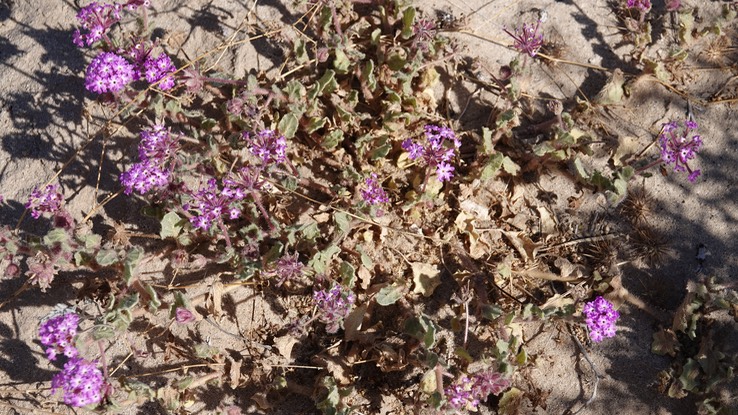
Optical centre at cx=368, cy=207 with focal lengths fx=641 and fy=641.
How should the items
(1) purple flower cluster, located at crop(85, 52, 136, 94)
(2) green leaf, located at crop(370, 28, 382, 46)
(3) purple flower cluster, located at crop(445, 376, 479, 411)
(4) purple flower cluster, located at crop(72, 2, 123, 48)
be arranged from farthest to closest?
(2) green leaf, located at crop(370, 28, 382, 46) → (4) purple flower cluster, located at crop(72, 2, 123, 48) → (1) purple flower cluster, located at crop(85, 52, 136, 94) → (3) purple flower cluster, located at crop(445, 376, 479, 411)

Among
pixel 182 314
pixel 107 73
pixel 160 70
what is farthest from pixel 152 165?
pixel 182 314

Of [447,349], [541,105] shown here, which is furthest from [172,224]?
[541,105]

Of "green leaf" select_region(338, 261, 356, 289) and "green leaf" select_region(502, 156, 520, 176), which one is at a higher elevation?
"green leaf" select_region(502, 156, 520, 176)

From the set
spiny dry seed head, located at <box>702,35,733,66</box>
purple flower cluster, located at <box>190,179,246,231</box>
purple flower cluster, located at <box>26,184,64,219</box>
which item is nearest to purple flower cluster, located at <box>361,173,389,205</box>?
purple flower cluster, located at <box>190,179,246,231</box>

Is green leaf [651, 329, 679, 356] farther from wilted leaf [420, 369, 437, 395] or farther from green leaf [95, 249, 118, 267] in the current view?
green leaf [95, 249, 118, 267]

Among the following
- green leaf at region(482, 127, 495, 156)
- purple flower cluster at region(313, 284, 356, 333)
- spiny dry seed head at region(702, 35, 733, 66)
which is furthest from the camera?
spiny dry seed head at region(702, 35, 733, 66)

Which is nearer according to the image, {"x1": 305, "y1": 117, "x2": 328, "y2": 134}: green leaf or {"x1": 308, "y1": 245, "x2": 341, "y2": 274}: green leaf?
{"x1": 308, "y1": 245, "x2": 341, "y2": 274}: green leaf

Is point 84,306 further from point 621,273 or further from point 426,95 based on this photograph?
point 621,273
